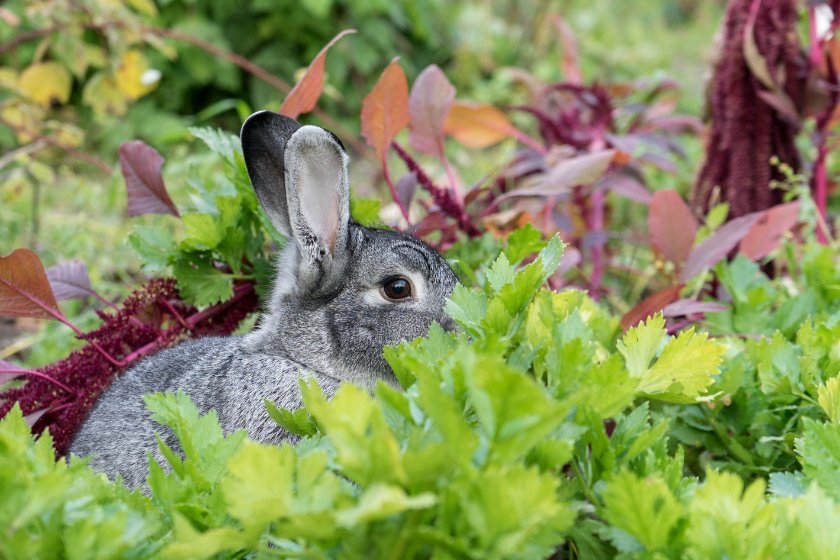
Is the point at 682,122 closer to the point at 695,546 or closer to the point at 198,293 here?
the point at 198,293

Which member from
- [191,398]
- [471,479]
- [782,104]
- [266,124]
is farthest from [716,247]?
[191,398]

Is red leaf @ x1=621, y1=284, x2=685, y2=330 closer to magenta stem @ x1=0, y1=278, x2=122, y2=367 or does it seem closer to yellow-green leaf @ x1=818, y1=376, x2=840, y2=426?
yellow-green leaf @ x1=818, y1=376, x2=840, y2=426

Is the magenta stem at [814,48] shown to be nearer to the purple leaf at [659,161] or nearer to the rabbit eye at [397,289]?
the purple leaf at [659,161]

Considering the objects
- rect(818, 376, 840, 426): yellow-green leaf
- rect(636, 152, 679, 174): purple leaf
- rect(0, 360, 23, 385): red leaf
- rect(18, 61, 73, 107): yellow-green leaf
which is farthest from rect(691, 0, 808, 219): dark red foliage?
rect(18, 61, 73, 107): yellow-green leaf

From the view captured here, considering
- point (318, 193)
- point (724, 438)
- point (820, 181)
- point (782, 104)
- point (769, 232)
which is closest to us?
point (724, 438)

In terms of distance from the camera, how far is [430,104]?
2547 millimetres

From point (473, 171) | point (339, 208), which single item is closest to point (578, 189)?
point (339, 208)


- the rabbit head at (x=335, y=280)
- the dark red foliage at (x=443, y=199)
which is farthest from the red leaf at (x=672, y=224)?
the rabbit head at (x=335, y=280)

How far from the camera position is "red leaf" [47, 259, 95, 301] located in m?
2.32

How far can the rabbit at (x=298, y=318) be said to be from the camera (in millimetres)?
2059

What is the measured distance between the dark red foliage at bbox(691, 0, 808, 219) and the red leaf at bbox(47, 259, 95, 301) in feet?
10.1

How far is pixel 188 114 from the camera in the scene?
29.7ft

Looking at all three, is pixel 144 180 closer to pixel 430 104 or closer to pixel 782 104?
pixel 430 104

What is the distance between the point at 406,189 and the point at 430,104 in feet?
1.15
